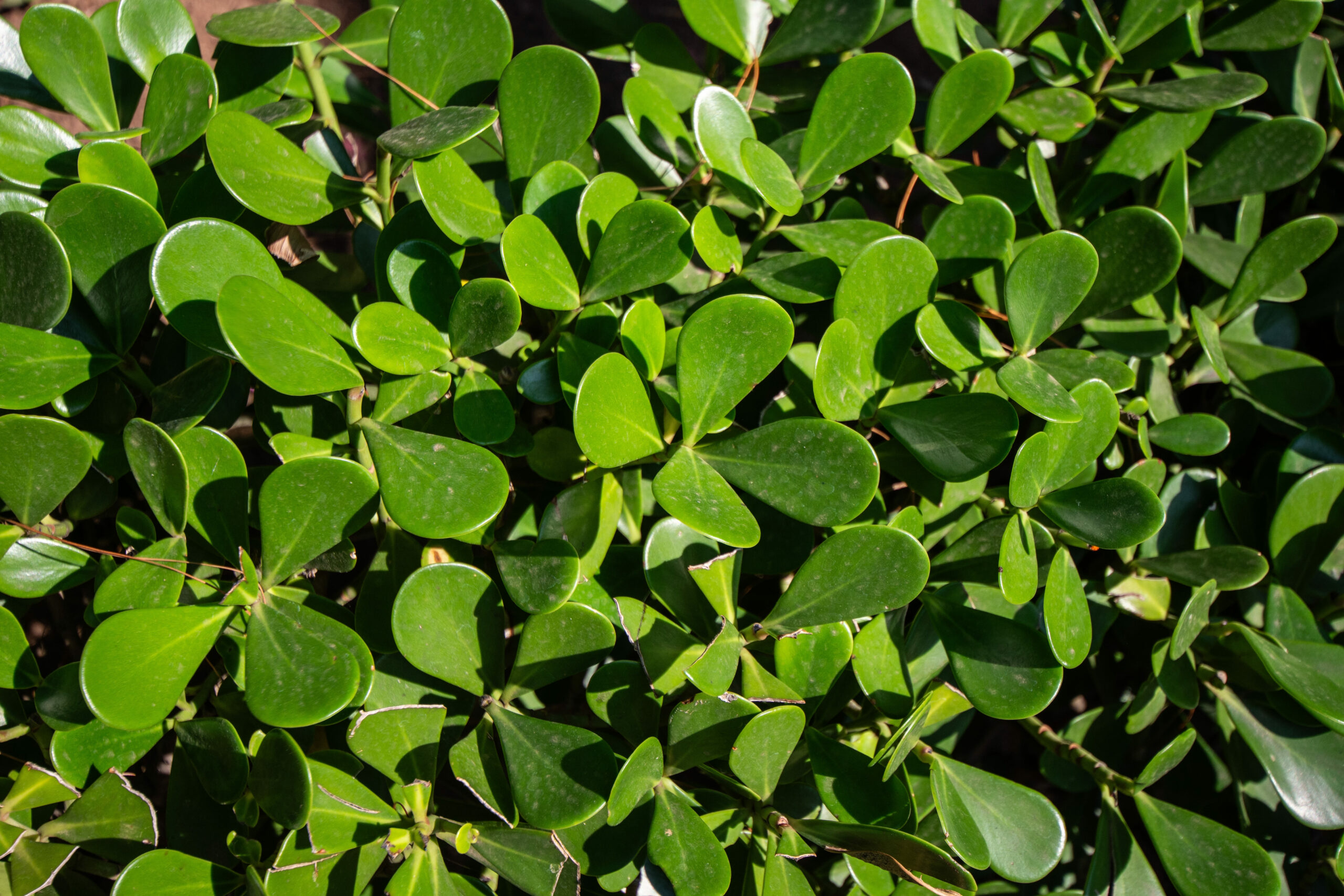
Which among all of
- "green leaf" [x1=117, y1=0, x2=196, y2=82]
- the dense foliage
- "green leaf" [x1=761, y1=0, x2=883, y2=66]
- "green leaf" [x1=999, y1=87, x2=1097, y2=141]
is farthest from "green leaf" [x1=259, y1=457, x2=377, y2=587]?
"green leaf" [x1=999, y1=87, x2=1097, y2=141]

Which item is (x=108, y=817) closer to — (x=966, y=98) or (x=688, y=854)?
(x=688, y=854)

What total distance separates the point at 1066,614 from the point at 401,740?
0.47m

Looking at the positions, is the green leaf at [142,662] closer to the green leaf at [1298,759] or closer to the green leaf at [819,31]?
the green leaf at [819,31]

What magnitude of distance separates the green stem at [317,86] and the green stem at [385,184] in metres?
0.16

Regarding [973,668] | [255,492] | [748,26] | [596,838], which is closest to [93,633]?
[255,492]

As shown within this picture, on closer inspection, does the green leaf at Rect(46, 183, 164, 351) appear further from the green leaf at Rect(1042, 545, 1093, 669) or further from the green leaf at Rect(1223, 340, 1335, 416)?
the green leaf at Rect(1223, 340, 1335, 416)

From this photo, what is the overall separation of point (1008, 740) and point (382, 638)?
81 cm

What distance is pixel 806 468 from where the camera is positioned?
20.7 inches

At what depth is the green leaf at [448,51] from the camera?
62 cm

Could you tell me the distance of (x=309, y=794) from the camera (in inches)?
19.7

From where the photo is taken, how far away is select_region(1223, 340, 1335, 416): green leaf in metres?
0.78

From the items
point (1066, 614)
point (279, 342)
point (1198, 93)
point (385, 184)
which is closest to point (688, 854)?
point (1066, 614)

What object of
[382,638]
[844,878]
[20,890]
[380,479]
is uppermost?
[380,479]

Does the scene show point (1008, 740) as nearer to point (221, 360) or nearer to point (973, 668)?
point (973, 668)
